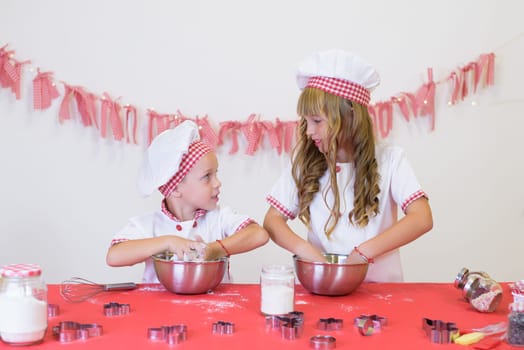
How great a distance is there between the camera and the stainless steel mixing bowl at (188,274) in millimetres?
1457

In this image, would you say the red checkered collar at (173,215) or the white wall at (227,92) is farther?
the white wall at (227,92)

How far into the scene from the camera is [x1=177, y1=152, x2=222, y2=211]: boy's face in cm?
186

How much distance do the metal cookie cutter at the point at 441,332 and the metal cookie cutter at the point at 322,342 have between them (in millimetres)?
177

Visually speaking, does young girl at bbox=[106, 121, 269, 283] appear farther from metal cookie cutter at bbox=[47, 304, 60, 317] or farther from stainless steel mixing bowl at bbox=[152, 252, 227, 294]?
metal cookie cutter at bbox=[47, 304, 60, 317]

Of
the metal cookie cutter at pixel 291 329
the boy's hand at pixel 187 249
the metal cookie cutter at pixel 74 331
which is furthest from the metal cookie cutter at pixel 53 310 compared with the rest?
the metal cookie cutter at pixel 291 329

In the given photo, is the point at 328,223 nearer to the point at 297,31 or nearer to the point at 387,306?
the point at 387,306

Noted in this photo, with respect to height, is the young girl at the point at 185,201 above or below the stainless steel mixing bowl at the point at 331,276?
above

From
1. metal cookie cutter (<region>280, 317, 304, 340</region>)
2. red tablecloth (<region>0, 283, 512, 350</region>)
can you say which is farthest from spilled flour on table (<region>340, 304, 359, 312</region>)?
metal cookie cutter (<region>280, 317, 304, 340</region>)

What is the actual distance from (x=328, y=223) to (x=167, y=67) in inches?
49.0

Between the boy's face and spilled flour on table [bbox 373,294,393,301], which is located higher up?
the boy's face

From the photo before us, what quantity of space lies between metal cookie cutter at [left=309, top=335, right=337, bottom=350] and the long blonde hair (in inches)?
31.7

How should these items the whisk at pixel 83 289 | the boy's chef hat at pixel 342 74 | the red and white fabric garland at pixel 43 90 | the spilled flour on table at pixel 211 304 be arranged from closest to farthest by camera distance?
the spilled flour on table at pixel 211 304 < the whisk at pixel 83 289 < the boy's chef hat at pixel 342 74 < the red and white fabric garland at pixel 43 90

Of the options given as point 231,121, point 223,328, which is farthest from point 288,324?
point 231,121

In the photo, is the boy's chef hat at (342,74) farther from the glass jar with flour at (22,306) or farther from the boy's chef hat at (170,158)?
the glass jar with flour at (22,306)
